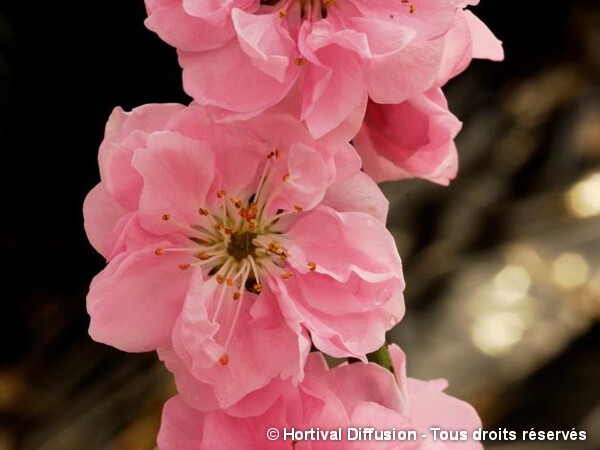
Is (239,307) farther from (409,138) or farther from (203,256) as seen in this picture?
(409,138)

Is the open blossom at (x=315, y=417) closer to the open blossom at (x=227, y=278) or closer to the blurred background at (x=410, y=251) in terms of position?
the open blossom at (x=227, y=278)

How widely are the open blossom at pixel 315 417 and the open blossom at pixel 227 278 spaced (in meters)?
0.03

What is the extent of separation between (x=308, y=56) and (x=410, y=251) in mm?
1306

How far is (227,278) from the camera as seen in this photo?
53 cm

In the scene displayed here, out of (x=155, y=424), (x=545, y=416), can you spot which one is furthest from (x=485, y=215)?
(x=155, y=424)

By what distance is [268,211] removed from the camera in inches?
21.4

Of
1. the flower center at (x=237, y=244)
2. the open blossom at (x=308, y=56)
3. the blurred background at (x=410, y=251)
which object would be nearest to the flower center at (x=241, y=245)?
the flower center at (x=237, y=244)

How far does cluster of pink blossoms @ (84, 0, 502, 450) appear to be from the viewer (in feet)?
1.55

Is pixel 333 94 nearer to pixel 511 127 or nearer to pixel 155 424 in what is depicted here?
pixel 155 424

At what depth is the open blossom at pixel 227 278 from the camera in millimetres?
479

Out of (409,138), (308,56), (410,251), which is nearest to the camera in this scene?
(308,56)

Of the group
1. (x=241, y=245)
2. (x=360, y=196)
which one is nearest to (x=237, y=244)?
(x=241, y=245)

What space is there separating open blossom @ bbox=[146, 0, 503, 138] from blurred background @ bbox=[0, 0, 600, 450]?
1.15m

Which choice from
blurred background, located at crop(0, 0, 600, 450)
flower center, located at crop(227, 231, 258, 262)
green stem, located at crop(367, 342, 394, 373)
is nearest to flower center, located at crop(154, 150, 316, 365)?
flower center, located at crop(227, 231, 258, 262)
